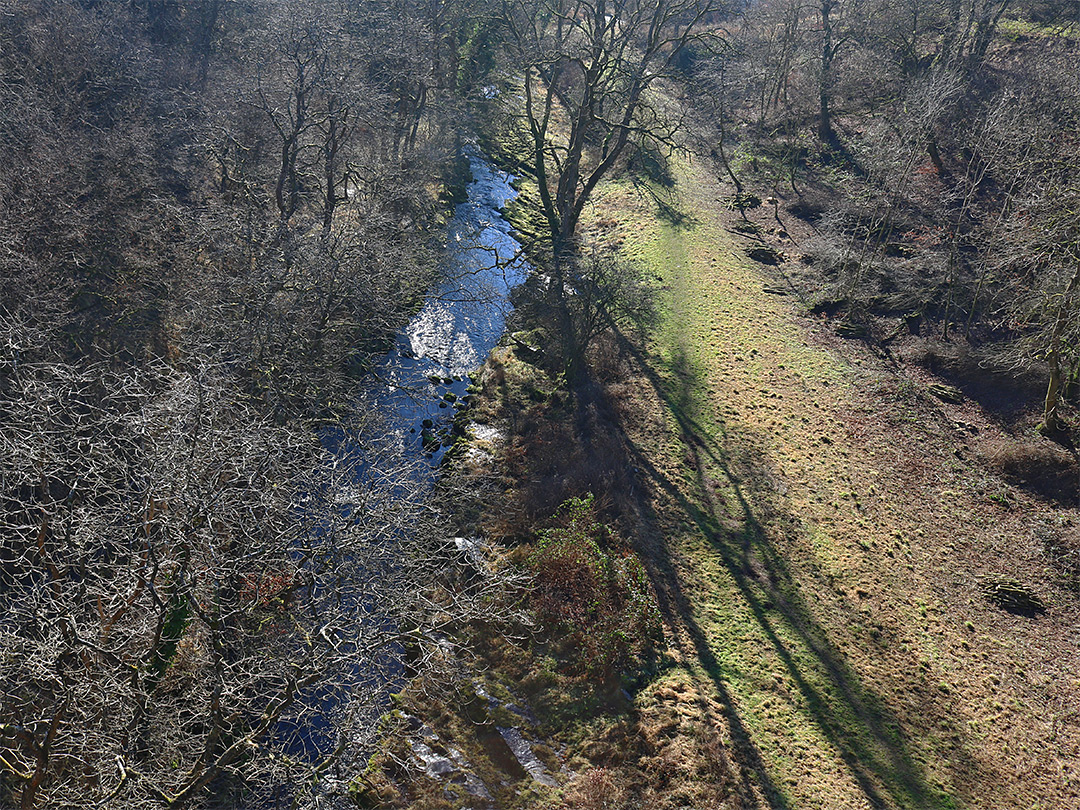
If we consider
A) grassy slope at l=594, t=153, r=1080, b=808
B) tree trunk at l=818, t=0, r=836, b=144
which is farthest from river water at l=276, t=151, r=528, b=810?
tree trunk at l=818, t=0, r=836, b=144

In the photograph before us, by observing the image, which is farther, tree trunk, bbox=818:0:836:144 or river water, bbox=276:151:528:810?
tree trunk, bbox=818:0:836:144

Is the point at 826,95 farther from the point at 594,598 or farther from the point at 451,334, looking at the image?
the point at 594,598

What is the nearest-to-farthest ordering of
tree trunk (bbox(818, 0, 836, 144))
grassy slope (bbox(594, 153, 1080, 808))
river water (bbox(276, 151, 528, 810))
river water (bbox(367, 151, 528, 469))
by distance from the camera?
grassy slope (bbox(594, 153, 1080, 808)) < river water (bbox(276, 151, 528, 810)) < river water (bbox(367, 151, 528, 469)) < tree trunk (bbox(818, 0, 836, 144))

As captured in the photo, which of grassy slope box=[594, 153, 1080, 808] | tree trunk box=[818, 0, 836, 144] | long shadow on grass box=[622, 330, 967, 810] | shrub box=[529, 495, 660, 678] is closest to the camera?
long shadow on grass box=[622, 330, 967, 810]

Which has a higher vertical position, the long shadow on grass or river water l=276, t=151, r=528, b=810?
A: river water l=276, t=151, r=528, b=810

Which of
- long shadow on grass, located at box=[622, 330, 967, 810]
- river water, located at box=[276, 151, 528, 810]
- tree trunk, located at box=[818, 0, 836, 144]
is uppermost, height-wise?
tree trunk, located at box=[818, 0, 836, 144]

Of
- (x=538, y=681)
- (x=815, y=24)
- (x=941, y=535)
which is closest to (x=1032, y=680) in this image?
(x=941, y=535)

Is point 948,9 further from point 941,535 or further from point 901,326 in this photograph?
point 941,535

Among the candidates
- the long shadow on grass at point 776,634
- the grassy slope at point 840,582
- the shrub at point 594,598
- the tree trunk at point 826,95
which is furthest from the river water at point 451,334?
the tree trunk at point 826,95

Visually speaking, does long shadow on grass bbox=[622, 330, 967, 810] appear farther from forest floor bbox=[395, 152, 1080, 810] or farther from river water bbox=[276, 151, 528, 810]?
river water bbox=[276, 151, 528, 810]
